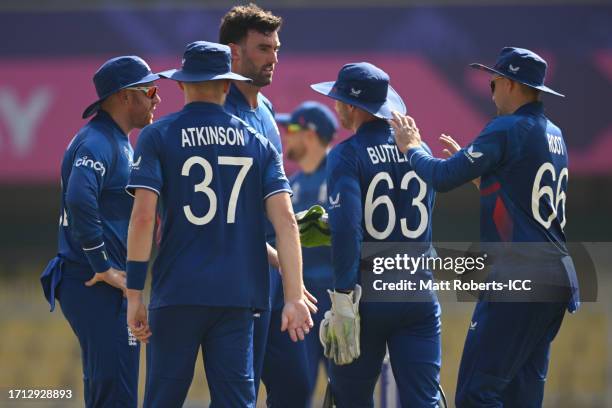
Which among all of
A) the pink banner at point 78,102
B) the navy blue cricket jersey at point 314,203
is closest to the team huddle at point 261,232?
the navy blue cricket jersey at point 314,203

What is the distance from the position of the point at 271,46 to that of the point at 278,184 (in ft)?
4.65

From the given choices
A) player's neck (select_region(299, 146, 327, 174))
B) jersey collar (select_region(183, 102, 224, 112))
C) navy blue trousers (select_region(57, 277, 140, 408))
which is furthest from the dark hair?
player's neck (select_region(299, 146, 327, 174))

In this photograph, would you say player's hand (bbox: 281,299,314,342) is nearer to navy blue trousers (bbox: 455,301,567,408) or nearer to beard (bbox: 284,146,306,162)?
navy blue trousers (bbox: 455,301,567,408)

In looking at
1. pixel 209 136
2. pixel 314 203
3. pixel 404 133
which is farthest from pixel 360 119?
pixel 314 203

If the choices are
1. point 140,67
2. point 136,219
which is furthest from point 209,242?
point 140,67

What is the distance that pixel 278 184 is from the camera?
4.94 m

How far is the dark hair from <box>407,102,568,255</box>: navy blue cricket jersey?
1.20m

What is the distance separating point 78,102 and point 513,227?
1053 centimetres

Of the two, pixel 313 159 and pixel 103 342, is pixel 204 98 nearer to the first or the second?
pixel 103 342

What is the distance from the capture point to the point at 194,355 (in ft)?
15.8

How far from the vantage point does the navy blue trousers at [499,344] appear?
5.39 meters

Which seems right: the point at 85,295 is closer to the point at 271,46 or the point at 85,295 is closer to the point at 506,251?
the point at 271,46

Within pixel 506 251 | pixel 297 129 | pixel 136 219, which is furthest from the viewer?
pixel 297 129

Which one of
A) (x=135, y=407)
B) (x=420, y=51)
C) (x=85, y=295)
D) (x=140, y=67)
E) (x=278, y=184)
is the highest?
(x=420, y=51)
